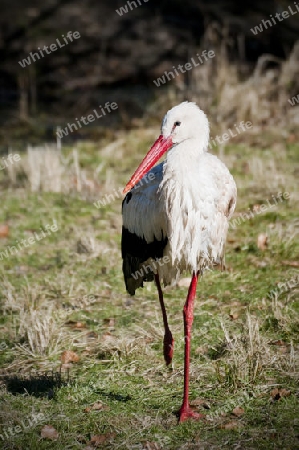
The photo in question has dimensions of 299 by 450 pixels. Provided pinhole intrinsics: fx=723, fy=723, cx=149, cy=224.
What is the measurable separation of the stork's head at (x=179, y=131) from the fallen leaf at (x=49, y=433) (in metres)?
1.44

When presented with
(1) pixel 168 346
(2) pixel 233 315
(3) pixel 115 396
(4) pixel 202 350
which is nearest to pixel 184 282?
(2) pixel 233 315

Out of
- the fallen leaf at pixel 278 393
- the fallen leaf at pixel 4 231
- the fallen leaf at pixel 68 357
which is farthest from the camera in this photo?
Answer: the fallen leaf at pixel 4 231

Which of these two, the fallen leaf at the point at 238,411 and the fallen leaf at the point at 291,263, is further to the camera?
the fallen leaf at the point at 291,263

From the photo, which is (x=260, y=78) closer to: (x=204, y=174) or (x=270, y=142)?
(x=270, y=142)

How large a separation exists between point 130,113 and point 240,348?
25.5 ft

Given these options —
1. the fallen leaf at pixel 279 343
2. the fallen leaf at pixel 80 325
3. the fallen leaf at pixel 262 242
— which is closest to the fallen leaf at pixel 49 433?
the fallen leaf at pixel 80 325

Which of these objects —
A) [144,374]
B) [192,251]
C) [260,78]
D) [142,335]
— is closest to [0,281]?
[142,335]

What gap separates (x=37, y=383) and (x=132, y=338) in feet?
2.58

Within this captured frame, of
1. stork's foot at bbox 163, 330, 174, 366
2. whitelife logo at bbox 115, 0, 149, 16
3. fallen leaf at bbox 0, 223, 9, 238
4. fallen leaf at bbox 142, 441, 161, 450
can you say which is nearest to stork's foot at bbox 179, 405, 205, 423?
fallen leaf at bbox 142, 441, 161, 450

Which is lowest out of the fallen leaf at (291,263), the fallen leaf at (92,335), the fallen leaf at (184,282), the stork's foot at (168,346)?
the stork's foot at (168,346)

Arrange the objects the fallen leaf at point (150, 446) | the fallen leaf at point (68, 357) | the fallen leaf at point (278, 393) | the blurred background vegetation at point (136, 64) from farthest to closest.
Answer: the blurred background vegetation at point (136, 64) < the fallen leaf at point (68, 357) < the fallen leaf at point (278, 393) < the fallen leaf at point (150, 446)

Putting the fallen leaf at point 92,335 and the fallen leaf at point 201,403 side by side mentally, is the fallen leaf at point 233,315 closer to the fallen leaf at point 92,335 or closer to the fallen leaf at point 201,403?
the fallen leaf at point 92,335

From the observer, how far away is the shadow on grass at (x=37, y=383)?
4.52 m

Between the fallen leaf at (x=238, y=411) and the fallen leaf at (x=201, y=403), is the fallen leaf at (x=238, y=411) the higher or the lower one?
the lower one
